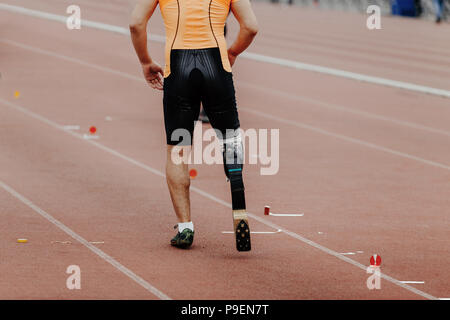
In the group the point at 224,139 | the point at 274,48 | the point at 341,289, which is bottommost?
the point at 341,289

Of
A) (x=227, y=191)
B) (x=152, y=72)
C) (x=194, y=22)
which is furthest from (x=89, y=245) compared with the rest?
(x=227, y=191)

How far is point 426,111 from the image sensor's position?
17438mm

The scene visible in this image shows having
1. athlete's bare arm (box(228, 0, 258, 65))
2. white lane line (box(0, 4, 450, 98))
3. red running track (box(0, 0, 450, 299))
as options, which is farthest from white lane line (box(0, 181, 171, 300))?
white lane line (box(0, 4, 450, 98))

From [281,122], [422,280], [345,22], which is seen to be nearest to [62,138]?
[281,122]

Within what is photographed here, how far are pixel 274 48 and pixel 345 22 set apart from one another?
9.74 meters

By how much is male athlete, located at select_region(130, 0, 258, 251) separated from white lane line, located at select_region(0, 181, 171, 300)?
62 centimetres

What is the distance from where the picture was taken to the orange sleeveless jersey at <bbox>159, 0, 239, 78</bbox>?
310 inches

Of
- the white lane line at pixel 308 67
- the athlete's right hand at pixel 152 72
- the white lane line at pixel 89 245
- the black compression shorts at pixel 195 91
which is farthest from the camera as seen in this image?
the white lane line at pixel 308 67

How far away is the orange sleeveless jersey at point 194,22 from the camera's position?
7.88 meters

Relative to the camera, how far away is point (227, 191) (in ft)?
35.2

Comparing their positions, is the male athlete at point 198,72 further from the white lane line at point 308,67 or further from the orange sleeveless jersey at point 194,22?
the white lane line at point 308,67

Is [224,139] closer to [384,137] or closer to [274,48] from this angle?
[384,137]

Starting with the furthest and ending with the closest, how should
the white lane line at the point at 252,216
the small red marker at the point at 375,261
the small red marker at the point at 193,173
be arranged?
the small red marker at the point at 193,173, the small red marker at the point at 375,261, the white lane line at the point at 252,216

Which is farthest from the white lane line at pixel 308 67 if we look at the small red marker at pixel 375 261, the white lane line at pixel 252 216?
the small red marker at pixel 375 261
